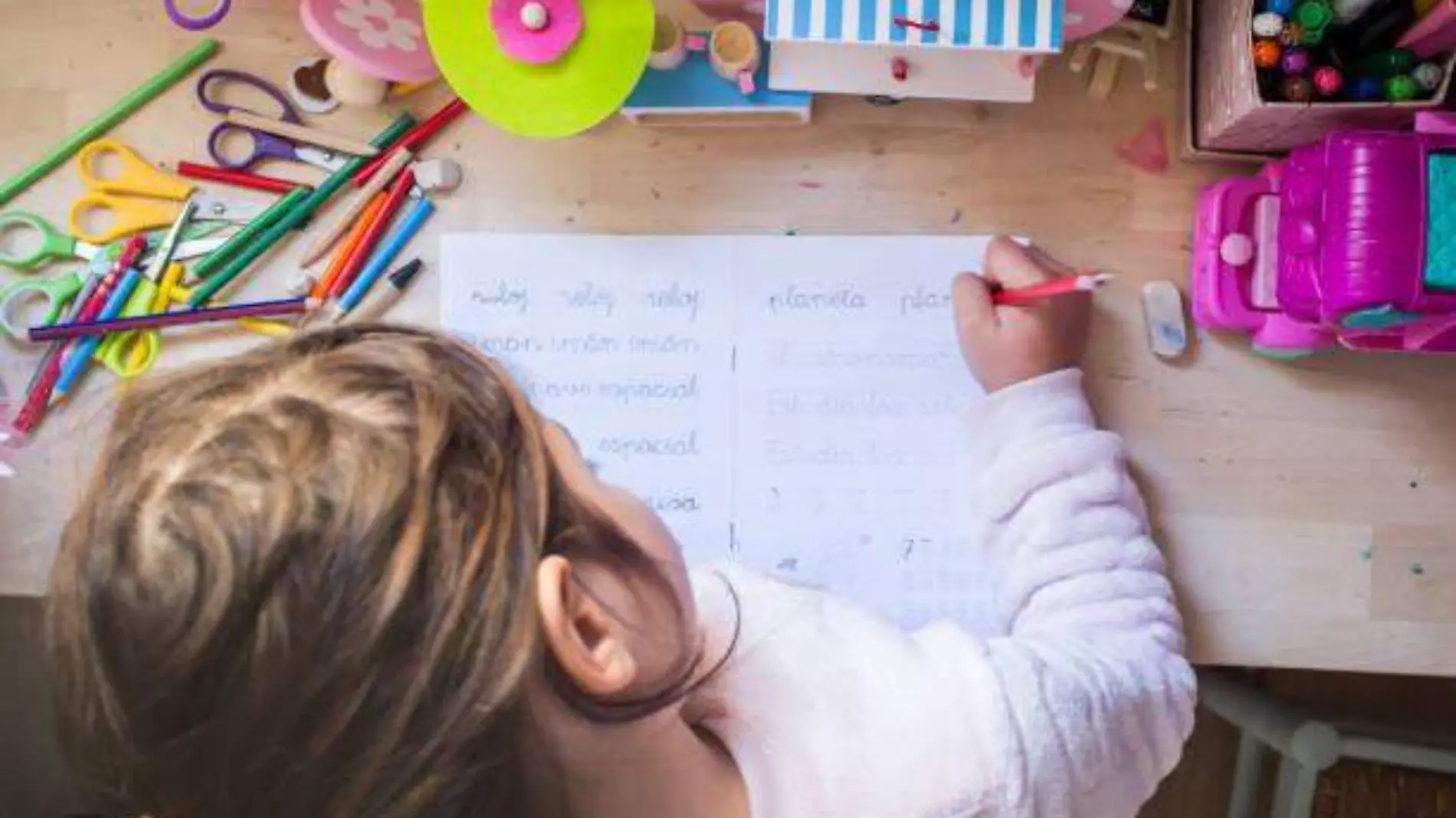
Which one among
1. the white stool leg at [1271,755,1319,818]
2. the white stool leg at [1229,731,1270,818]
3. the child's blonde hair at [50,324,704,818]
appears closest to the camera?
the child's blonde hair at [50,324,704,818]

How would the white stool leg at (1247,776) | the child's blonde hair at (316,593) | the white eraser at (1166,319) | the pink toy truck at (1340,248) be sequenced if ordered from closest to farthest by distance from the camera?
the child's blonde hair at (316,593) < the pink toy truck at (1340,248) < the white eraser at (1166,319) < the white stool leg at (1247,776)

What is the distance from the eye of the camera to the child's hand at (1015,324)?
72 centimetres

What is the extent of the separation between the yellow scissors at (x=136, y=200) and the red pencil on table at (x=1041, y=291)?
395mm

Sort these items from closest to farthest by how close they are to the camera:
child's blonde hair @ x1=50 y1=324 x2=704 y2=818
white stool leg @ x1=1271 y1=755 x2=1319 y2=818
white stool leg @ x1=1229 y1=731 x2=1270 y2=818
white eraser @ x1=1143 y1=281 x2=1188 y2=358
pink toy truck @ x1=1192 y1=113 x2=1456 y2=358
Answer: child's blonde hair @ x1=50 y1=324 x2=704 y2=818 → pink toy truck @ x1=1192 y1=113 x2=1456 y2=358 → white eraser @ x1=1143 y1=281 x2=1188 y2=358 → white stool leg @ x1=1271 y1=755 x2=1319 y2=818 → white stool leg @ x1=1229 y1=731 x2=1270 y2=818

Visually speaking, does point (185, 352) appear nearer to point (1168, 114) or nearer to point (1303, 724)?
point (1168, 114)

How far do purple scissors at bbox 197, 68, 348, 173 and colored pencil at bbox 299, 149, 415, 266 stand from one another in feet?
0.07

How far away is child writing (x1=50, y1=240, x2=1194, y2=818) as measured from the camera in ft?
1.64

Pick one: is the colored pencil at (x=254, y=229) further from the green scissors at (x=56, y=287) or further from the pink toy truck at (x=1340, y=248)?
the pink toy truck at (x=1340, y=248)

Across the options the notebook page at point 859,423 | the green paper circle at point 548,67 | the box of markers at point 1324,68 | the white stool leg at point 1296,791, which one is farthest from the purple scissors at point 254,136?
the white stool leg at point 1296,791

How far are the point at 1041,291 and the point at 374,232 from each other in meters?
0.35

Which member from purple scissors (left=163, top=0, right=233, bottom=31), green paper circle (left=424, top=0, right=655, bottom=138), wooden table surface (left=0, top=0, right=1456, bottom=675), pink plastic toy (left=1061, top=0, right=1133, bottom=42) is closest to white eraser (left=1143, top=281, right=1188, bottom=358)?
wooden table surface (left=0, top=0, right=1456, bottom=675)

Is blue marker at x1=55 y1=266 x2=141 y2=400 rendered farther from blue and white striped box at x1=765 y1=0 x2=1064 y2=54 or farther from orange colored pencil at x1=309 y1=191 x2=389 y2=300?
blue and white striped box at x1=765 y1=0 x2=1064 y2=54

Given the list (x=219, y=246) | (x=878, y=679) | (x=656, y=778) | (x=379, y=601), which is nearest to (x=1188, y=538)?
Answer: (x=878, y=679)

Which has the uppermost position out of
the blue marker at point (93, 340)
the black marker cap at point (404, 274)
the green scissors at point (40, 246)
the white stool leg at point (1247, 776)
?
the green scissors at point (40, 246)
